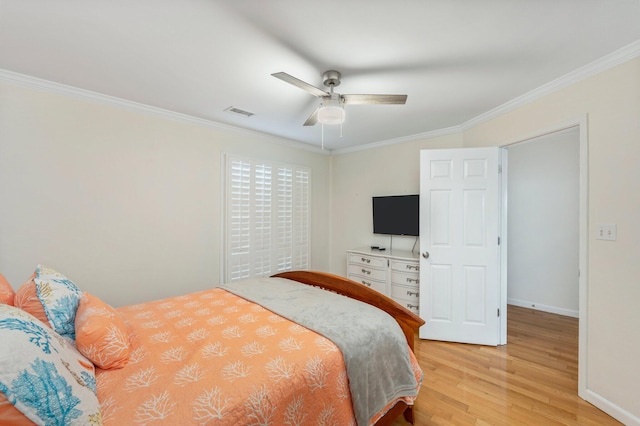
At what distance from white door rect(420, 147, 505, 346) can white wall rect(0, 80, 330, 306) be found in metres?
2.55

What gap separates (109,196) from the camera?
8.43 feet

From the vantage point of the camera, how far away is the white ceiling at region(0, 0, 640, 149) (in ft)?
4.83

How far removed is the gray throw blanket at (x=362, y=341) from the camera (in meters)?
1.38

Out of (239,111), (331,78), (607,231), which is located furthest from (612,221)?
(239,111)

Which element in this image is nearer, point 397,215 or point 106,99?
point 106,99

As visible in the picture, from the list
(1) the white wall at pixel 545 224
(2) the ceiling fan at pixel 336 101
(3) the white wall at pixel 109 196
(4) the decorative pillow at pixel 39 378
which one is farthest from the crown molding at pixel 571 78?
(4) the decorative pillow at pixel 39 378

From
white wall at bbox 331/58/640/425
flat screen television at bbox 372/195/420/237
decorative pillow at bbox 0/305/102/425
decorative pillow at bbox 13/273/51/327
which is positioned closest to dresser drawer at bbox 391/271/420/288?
flat screen television at bbox 372/195/420/237

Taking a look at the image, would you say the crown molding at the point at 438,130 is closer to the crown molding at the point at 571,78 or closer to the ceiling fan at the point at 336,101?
the crown molding at the point at 571,78

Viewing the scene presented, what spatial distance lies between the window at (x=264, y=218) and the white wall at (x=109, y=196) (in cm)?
18

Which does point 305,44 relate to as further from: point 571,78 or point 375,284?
point 375,284

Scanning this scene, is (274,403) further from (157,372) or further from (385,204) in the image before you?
(385,204)

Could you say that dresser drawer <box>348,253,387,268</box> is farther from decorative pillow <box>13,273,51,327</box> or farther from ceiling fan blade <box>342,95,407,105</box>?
decorative pillow <box>13,273,51,327</box>

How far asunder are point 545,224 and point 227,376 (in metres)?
4.50

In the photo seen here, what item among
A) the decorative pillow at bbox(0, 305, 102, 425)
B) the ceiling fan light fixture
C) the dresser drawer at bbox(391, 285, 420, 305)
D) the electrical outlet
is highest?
the ceiling fan light fixture
